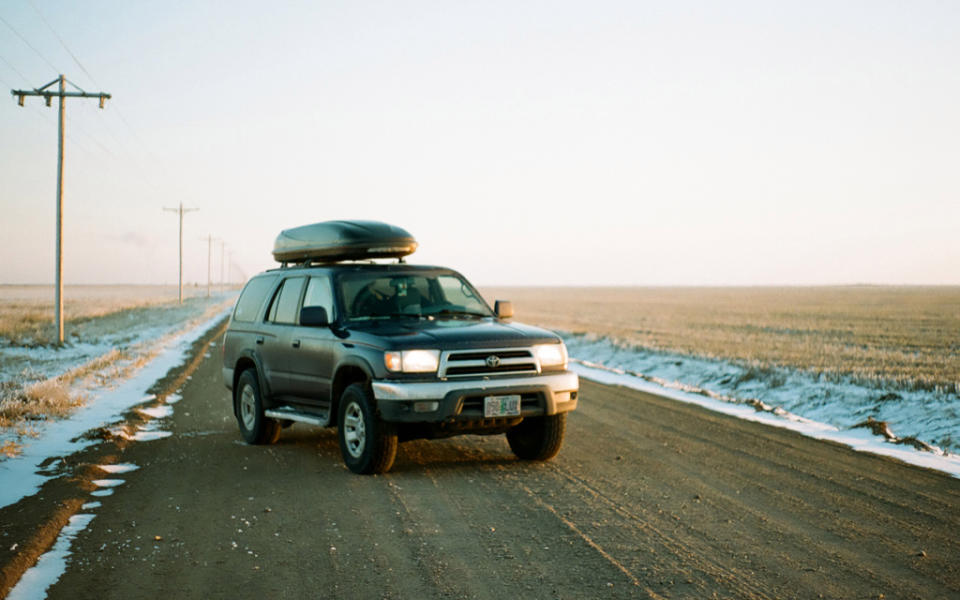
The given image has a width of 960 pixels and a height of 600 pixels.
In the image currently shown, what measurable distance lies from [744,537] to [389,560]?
239 centimetres

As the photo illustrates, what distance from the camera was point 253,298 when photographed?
10.4 m

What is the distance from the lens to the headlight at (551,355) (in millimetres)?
7879

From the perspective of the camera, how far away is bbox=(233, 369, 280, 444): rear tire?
9438 mm

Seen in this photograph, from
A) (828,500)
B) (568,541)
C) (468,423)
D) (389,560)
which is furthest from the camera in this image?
(468,423)

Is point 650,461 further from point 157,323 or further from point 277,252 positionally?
point 157,323

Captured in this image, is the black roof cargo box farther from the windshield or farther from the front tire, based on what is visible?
the front tire

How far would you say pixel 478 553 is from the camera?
5.33m

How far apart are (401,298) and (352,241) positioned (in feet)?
2.80

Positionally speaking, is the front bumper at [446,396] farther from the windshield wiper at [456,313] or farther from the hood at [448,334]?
the windshield wiper at [456,313]

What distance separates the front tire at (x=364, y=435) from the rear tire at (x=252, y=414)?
179 cm

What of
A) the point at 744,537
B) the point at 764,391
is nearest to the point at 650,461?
the point at 744,537

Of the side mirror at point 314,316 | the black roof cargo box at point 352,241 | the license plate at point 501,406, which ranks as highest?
the black roof cargo box at point 352,241

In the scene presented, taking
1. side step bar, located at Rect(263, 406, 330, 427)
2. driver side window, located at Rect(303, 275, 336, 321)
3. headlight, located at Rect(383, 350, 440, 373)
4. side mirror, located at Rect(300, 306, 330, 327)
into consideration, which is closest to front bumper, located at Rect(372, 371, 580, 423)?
headlight, located at Rect(383, 350, 440, 373)

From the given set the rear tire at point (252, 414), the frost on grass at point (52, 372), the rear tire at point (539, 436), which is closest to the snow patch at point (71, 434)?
the frost on grass at point (52, 372)
